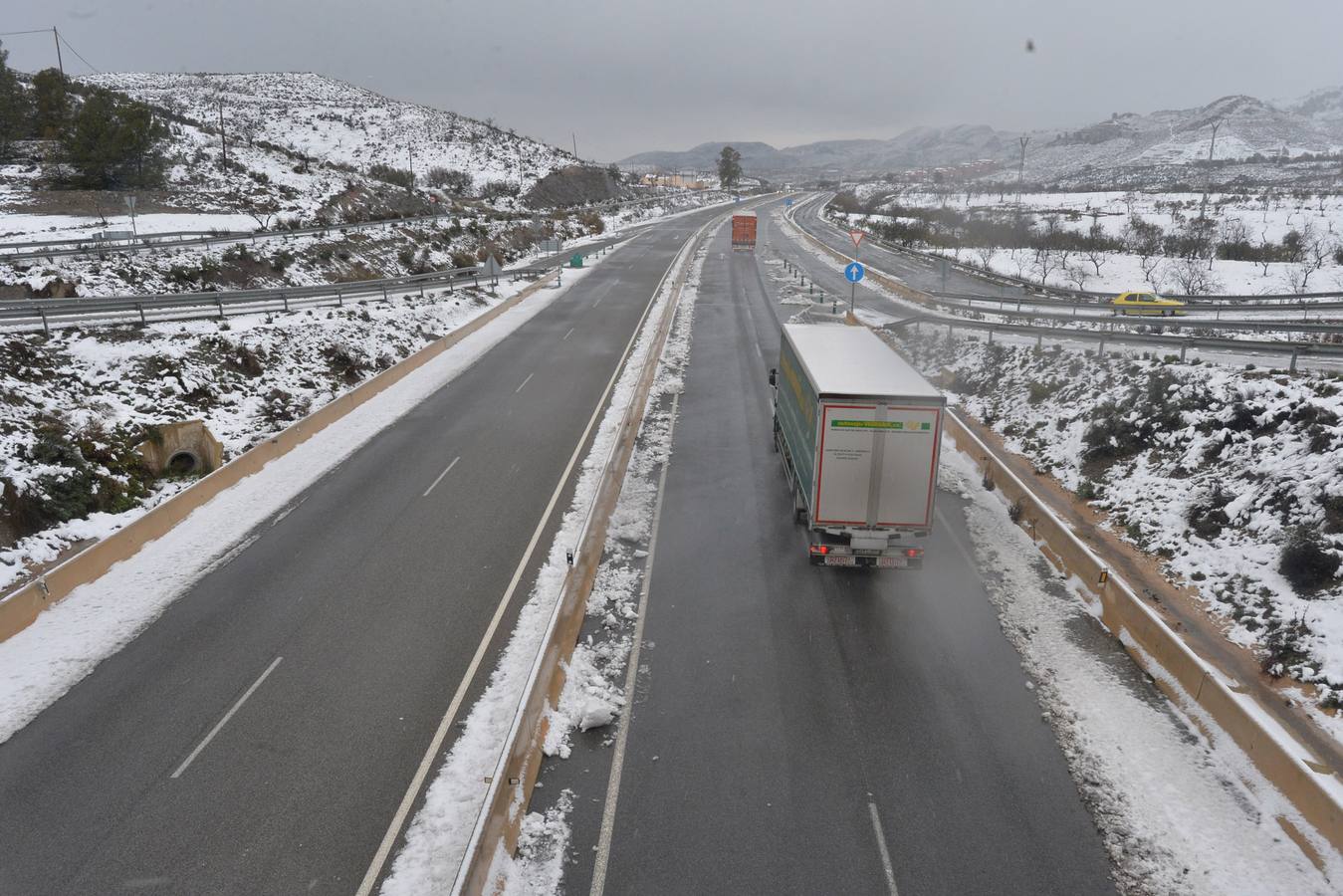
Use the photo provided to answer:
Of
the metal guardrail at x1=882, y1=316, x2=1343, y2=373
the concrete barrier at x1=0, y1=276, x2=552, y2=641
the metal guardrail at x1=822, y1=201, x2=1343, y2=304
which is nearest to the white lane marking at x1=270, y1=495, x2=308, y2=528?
the concrete barrier at x1=0, y1=276, x2=552, y2=641

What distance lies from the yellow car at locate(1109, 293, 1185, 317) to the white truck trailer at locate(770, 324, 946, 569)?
23.8m

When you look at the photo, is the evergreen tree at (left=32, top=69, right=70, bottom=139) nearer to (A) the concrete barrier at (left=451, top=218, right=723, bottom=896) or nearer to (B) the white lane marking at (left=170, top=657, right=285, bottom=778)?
(A) the concrete barrier at (left=451, top=218, right=723, bottom=896)

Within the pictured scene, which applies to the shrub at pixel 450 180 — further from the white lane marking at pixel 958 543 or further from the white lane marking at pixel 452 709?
the white lane marking at pixel 958 543

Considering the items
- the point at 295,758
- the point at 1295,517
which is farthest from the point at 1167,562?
the point at 295,758

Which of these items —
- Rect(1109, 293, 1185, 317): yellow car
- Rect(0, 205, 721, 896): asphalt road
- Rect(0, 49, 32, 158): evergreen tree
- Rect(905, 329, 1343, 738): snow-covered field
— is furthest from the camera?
Rect(0, 49, 32, 158): evergreen tree

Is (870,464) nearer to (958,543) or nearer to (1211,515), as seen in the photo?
(958,543)

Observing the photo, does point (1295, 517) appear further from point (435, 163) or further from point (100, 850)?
point (435, 163)

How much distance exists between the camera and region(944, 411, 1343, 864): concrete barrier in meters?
7.45

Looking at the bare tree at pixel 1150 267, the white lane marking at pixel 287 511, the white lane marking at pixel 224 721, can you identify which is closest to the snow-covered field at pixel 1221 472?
the white lane marking at pixel 224 721

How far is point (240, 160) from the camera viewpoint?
6600 cm

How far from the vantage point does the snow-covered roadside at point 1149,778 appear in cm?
717

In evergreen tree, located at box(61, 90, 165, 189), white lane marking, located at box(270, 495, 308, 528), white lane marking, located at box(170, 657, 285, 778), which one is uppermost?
evergreen tree, located at box(61, 90, 165, 189)

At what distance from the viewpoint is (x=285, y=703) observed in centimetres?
996

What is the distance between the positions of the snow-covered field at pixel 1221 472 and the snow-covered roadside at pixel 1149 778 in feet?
5.65
